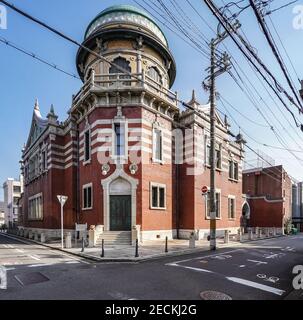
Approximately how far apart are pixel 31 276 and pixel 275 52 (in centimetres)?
1023

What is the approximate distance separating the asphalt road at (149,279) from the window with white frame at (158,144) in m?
10.8

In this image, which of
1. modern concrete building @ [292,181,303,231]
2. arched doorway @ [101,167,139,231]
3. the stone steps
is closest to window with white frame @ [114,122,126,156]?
arched doorway @ [101,167,139,231]

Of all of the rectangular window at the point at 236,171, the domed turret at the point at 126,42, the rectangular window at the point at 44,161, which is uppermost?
the domed turret at the point at 126,42

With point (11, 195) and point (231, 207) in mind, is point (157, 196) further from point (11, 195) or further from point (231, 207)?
point (11, 195)

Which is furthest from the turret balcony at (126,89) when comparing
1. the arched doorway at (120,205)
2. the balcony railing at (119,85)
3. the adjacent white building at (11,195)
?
the adjacent white building at (11,195)

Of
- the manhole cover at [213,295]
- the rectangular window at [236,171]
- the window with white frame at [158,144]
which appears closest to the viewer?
the manhole cover at [213,295]

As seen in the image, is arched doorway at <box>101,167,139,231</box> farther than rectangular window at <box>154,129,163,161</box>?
No

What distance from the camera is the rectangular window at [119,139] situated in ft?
67.9

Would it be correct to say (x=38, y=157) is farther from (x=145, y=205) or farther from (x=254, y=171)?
(x=254, y=171)

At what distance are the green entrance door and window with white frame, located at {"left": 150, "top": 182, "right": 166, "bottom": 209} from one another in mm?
1887

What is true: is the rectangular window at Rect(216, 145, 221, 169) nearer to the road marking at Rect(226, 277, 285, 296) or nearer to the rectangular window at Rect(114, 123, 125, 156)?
the rectangular window at Rect(114, 123, 125, 156)

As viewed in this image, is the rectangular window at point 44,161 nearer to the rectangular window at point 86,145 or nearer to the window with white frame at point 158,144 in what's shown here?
the rectangular window at point 86,145

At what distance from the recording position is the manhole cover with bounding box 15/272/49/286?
8273mm

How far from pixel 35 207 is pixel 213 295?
94.8ft
